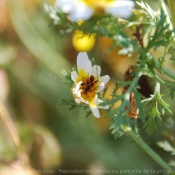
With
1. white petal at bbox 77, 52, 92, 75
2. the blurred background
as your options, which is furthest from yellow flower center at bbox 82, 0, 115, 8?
the blurred background

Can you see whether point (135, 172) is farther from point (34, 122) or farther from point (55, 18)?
point (55, 18)

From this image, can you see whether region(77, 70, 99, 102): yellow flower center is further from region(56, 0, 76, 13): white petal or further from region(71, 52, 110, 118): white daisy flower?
region(56, 0, 76, 13): white petal

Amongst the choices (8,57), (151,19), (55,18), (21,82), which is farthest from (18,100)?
(151,19)

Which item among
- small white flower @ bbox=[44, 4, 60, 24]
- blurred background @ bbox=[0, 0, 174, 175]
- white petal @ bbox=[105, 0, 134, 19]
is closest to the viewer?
white petal @ bbox=[105, 0, 134, 19]

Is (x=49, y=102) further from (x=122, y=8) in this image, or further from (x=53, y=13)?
(x=122, y=8)

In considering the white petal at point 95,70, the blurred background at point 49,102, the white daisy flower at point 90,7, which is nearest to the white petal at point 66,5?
the white daisy flower at point 90,7

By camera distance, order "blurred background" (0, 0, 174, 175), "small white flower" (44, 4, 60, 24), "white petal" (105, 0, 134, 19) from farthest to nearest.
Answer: "blurred background" (0, 0, 174, 175) < "small white flower" (44, 4, 60, 24) < "white petal" (105, 0, 134, 19)
